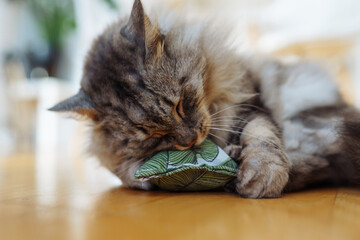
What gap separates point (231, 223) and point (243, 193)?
27cm

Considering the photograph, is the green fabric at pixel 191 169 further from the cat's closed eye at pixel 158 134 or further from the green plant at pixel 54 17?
the green plant at pixel 54 17

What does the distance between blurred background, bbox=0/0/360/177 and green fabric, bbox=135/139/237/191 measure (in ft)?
2.10

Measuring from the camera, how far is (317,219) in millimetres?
712

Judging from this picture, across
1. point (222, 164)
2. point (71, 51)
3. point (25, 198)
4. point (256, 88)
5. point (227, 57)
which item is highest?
point (71, 51)

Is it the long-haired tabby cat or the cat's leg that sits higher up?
the long-haired tabby cat

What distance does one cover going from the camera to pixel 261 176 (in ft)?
3.05

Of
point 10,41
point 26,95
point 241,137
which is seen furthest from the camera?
point 10,41

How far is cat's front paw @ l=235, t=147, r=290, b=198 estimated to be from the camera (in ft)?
3.06

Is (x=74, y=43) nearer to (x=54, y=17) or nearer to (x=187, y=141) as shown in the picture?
(x=54, y=17)

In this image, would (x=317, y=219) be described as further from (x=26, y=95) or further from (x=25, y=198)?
(x=26, y=95)

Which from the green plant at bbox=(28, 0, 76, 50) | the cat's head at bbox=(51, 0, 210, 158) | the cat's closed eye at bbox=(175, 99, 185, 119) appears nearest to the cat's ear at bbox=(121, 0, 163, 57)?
the cat's head at bbox=(51, 0, 210, 158)

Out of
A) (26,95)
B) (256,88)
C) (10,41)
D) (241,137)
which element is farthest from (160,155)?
(10,41)

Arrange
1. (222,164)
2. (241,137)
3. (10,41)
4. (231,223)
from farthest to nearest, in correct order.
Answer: (10,41), (241,137), (222,164), (231,223)

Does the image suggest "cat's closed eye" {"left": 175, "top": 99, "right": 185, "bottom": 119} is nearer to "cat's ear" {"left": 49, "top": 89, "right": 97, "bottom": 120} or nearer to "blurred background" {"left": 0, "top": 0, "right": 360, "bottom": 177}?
"cat's ear" {"left": 49, "top": 89, "right": 97, "bottom": 120}
